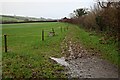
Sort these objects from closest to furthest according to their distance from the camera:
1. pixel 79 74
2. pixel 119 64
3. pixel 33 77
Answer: pixel 33 77 → pixel 79 74 → pixel 119 64

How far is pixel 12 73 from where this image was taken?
958 cm

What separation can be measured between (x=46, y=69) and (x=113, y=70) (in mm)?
2806

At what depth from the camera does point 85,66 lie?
12.0 metres

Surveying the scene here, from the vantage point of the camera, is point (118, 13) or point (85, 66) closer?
point (85, 66)

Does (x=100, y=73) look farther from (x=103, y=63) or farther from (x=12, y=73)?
(x=12, y=73)

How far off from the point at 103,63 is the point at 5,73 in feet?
17.0

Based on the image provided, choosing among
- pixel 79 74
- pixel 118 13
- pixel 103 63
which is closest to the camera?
pixel 79 74

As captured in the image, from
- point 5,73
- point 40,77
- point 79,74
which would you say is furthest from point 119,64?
point 5,73

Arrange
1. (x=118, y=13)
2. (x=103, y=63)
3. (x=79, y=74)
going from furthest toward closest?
(x=118, y=13) → (x=103, y=63) → (x=79, y=74)

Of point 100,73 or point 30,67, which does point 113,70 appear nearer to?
point 100,73

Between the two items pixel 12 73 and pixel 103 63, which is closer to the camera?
pixel 12 73

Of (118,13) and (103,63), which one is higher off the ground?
(118,13)

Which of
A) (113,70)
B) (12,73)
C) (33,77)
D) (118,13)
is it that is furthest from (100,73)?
(118,13)

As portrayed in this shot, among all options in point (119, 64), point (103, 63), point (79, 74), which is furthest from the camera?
point (103, 63)
